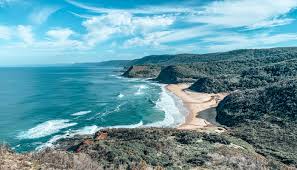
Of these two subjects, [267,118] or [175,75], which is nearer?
[267,118]

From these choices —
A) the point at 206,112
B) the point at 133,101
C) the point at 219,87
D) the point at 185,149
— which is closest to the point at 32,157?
the point at 185,149

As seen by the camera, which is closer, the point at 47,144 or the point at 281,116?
the point at 47,144

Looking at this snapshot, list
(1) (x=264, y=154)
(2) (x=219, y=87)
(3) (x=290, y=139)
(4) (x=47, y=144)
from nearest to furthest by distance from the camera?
(1) (x=264, y=154), (3) (x=290, y=139), (4) (x=47, y=144), (2) (x=219, y=87)

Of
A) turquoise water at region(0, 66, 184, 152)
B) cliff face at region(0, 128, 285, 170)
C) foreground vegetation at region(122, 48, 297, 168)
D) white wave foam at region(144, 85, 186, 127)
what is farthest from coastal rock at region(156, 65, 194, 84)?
cliff face at region(0, 128, 285, 170)

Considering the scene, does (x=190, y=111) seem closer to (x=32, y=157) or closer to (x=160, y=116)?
(x=160, y=116)

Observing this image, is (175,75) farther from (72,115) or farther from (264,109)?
(264,109)

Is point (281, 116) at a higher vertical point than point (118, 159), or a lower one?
lower

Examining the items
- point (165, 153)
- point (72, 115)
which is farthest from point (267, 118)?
point (72, 115)

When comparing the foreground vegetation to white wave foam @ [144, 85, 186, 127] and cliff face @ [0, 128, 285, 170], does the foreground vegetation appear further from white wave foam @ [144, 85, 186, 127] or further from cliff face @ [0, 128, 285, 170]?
white wave foam @ [144, 85, 186, 127]

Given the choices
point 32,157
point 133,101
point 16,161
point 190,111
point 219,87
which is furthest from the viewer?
point 219,87
